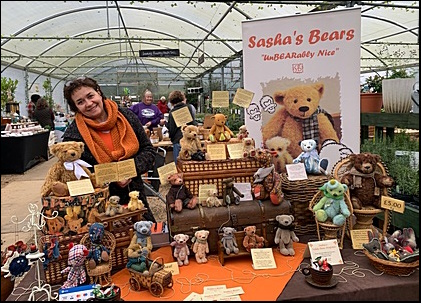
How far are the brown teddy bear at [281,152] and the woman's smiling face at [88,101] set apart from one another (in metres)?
1.04

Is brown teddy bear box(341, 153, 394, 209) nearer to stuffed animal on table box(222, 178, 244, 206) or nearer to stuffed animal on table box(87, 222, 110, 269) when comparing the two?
stuffed animal on table box(222, 178, 244, 206)

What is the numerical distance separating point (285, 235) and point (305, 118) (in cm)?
91

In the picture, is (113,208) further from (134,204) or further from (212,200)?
(212,200)

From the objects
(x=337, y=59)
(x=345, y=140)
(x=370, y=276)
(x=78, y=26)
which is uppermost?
(x=78, y=26)

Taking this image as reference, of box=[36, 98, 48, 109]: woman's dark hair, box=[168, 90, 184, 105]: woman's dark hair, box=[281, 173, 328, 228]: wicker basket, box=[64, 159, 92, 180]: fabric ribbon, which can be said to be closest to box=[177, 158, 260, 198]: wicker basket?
box=[281, 173, 328, 228]: wicker basket

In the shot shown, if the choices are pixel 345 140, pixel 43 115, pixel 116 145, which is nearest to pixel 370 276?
pixel 345 140

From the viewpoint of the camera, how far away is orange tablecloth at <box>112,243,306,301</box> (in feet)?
3.92

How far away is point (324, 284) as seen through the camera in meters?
1.22

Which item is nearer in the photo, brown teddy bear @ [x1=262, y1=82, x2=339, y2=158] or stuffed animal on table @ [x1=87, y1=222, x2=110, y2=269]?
stuffed animal on table @ [x1=87, y1=222, x2=110, y2=269]

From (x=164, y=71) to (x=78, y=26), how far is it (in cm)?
902

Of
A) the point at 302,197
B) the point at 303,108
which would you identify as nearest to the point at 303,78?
the point at 303,108

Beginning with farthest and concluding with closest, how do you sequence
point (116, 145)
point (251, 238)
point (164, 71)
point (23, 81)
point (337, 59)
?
1. point (164, 71)
2. point (23, 81)
3. point (337, 59)
4. point (116, 145)
5. point (251, 238)

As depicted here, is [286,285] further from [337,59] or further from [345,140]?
[337,59]

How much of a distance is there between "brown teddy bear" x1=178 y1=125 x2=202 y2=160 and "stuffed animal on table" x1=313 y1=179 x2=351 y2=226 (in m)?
0.63
